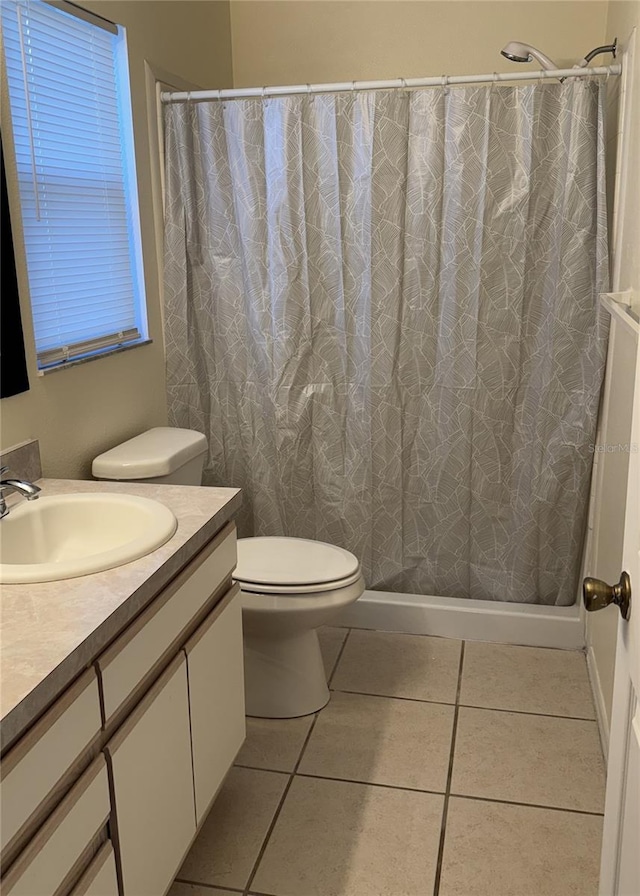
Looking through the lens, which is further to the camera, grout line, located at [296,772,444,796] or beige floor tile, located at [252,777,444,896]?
grout line, located at [296,772,444,796]

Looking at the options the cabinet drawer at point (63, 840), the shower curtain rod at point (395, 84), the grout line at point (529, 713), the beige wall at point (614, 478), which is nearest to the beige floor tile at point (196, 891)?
the cabinet drawer at point (63, 840)

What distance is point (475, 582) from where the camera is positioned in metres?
2.79

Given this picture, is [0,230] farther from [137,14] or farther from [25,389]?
[137,14]

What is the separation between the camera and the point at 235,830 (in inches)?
75.6

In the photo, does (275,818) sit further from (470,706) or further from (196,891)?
(470,706)

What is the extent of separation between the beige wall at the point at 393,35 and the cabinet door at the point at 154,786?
2346 millimetres

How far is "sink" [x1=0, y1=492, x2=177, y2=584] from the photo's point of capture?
1.63m

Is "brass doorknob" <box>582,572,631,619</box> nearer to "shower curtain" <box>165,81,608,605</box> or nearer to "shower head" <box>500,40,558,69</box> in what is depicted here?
"shower curtain" <box>165,81,608,605</box>

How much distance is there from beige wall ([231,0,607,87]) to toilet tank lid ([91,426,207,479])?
155 centimetres

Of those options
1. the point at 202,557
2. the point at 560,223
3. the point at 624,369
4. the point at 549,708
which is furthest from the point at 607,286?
the point at 202,557

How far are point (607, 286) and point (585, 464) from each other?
0.56 meters

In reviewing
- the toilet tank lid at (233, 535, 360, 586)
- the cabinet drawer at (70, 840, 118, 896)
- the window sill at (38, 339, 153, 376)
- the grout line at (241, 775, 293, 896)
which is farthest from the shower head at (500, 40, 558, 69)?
the cabinet drawer at (70, 840, 118, 896)

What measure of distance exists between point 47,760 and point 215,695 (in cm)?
67

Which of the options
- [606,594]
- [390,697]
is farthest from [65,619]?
[390,697]
